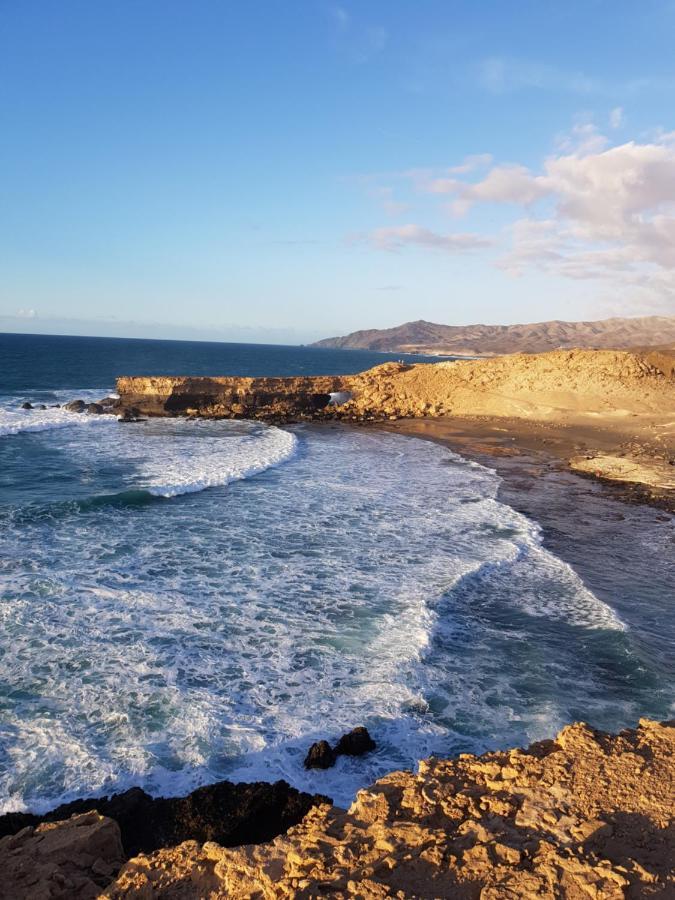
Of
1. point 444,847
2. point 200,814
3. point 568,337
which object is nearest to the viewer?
point 444,847

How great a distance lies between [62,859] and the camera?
4.62 metres

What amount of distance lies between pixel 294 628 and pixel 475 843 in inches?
225

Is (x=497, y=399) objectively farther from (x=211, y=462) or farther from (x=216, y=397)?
(x=211, y=462)

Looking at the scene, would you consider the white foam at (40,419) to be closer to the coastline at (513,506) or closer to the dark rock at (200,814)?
the coastline at (513,506)

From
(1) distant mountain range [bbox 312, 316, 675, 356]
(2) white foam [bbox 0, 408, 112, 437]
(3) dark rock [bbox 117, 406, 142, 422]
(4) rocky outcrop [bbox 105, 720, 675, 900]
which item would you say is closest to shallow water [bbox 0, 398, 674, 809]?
(4) rocky outcrop [bbox 105, 720, 675, 900]

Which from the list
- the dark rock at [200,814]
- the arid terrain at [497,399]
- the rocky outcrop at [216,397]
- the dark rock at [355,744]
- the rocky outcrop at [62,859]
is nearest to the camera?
the rocky outcrop at [62,859]

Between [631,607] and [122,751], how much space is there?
30.3 ft

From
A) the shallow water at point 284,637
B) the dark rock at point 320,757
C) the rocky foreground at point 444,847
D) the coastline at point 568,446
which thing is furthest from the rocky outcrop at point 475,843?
the coastline at point 568,446

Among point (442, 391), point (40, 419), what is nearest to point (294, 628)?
point (40, 419)

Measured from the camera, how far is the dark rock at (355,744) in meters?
6.66

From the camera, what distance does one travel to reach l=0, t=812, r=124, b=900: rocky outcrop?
4.29 metres

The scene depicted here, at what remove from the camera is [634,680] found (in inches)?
328

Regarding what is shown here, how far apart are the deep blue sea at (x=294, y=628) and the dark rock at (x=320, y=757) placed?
11 centimetres

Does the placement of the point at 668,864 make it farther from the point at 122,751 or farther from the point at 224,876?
the point at 122,751
